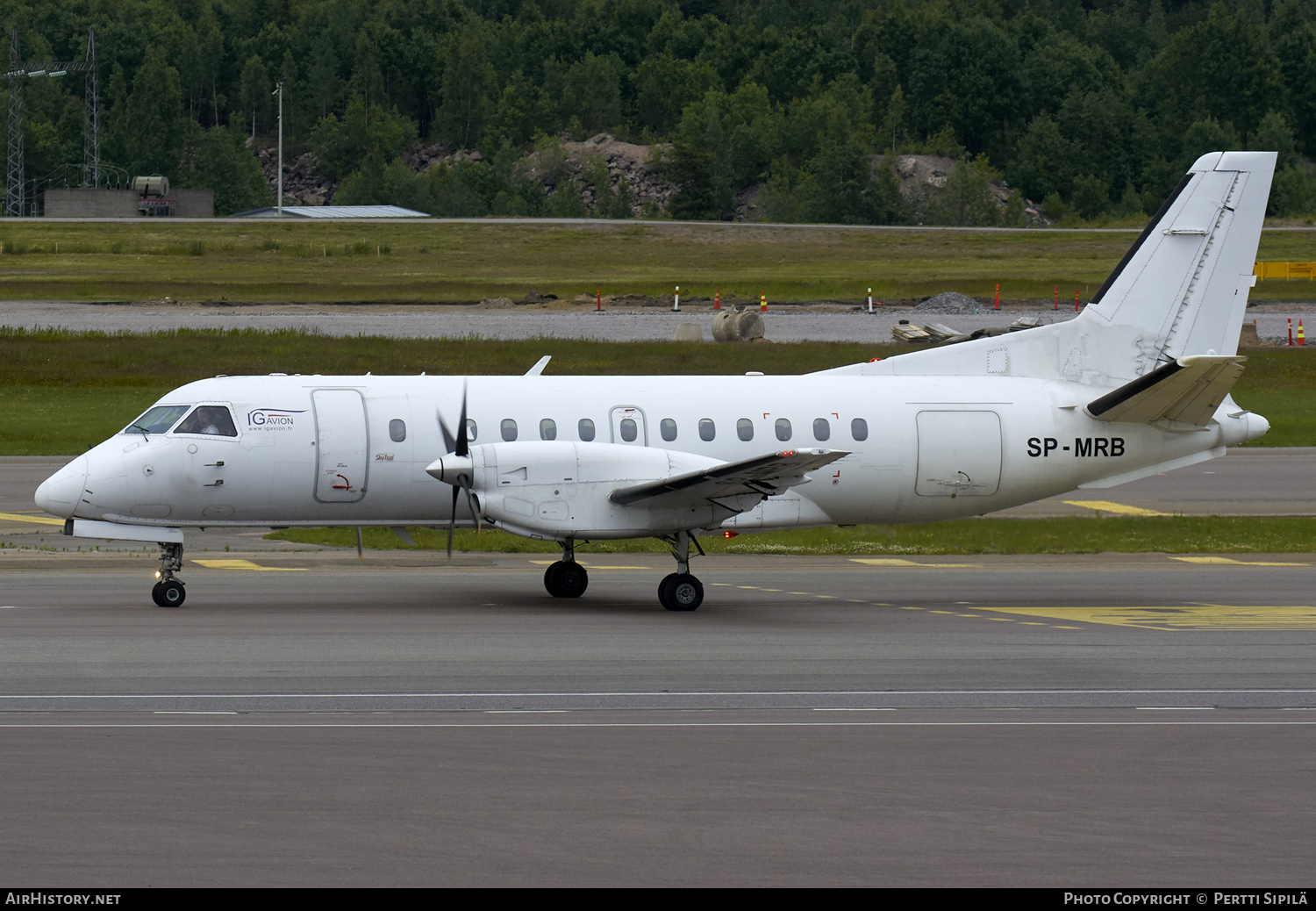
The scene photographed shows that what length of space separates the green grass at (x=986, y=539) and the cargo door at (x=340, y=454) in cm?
569

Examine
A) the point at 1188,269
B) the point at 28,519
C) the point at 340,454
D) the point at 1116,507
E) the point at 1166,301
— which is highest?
the point at 1188,269

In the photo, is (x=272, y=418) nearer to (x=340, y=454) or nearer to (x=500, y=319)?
(x=340, y=454)

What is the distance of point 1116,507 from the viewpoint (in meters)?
32.2

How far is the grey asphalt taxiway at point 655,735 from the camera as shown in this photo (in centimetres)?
938

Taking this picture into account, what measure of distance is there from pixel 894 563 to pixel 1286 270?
7600 cm

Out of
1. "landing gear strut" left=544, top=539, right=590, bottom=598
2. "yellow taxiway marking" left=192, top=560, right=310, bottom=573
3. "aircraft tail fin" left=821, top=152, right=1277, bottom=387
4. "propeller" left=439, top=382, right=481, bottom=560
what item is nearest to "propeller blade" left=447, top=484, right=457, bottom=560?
"propeller" left=439, top=382, right=481, bottom=560

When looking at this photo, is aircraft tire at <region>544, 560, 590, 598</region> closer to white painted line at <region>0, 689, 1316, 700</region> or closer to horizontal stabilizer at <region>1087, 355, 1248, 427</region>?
white painted line at <region>0, 689, 1316, 700</region>

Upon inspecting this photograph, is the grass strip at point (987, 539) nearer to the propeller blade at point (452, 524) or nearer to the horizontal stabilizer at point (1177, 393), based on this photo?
the horizontal stabilizer at point (1177, 393)

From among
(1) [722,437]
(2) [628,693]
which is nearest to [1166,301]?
(1) [722,437]

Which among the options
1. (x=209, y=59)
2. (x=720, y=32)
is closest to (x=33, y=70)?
(x=209, y=59)

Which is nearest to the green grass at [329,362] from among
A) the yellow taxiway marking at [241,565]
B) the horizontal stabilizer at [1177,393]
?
the yellow taxiway marking at [241,565]

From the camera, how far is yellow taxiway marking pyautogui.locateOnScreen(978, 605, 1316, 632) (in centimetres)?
1955

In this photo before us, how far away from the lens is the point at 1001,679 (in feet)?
51.8

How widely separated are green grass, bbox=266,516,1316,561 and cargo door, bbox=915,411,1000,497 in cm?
450
